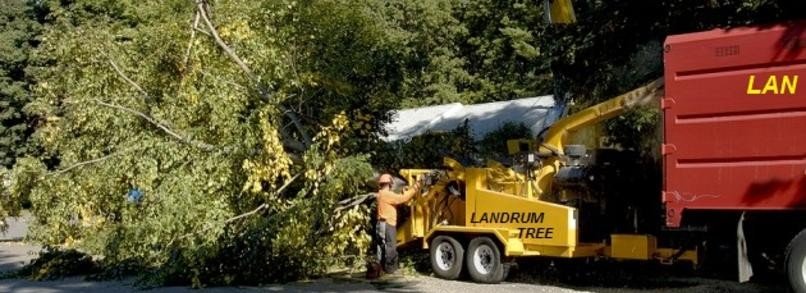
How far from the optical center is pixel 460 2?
48.8m

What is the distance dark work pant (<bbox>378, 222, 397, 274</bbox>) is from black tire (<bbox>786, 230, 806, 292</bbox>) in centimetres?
565

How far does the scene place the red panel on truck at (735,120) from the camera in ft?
32.4

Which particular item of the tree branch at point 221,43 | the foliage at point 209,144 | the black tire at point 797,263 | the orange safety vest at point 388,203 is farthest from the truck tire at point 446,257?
the black tire at point 797,263

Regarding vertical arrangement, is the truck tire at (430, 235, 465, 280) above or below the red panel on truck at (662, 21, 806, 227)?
below

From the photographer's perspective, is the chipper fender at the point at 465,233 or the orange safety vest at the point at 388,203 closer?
the chipper fender at the point at 465,233

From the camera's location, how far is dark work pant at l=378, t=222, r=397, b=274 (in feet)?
45.1

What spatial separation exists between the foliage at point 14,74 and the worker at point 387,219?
32.2 m

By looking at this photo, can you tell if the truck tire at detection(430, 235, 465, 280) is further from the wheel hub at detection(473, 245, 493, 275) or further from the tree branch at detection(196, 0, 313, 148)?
the tree branch at detection(196, 0, 313, 148)

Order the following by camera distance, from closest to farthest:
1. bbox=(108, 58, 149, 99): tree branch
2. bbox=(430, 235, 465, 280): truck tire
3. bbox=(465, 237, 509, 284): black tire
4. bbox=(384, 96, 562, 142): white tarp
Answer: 1. bbox=(465, 237, 509, 284): black tire
2. bbox=(430, 235, 465, 280): truck tire
3. bbox=(108, 58, 149, 99): tree branch
4. bbox=(384, 96, 562, 142): white tarp

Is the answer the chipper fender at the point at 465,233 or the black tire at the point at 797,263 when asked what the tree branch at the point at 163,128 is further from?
the black tire at the point at 797,263

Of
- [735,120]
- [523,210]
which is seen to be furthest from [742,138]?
[523,210]

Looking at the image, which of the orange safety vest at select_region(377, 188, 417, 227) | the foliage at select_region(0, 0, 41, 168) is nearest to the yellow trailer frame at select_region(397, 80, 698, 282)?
the orange safety vest at select_region(377, 188, 417, 227)

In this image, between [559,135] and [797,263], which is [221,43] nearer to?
[559,135]

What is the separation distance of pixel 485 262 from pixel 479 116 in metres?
18.1
